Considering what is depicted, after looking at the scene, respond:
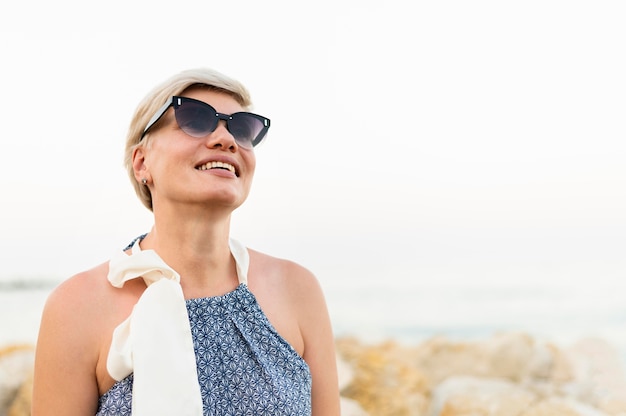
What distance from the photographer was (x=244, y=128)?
6.20 ft

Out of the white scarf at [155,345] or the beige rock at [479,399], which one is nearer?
the white scarf at [155,345]

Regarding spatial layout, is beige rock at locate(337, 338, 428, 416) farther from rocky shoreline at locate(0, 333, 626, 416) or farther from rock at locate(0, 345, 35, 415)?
rock at locate(0, 345, 35, 415)

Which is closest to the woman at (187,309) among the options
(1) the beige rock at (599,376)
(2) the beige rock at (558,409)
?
(2) the beige rock at (558,409)

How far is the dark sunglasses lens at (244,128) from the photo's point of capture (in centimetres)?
187

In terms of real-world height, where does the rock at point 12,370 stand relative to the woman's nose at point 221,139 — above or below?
below

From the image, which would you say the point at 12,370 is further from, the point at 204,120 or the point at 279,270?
the point at 204,120

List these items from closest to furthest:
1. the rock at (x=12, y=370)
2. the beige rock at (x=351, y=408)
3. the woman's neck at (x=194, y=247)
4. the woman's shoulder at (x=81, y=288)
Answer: the woman's shoulder at (x=81, y=288) → the woman's neck at (x=194, y=247) → the rock at (x=12, y=370) → the beige rock at (x=351, y=408)

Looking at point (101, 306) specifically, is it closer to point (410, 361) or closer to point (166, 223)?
point (166, 223)

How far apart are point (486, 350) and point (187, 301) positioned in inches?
127

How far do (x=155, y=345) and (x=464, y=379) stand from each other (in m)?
3.05

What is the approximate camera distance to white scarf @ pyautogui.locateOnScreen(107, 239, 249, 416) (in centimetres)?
163

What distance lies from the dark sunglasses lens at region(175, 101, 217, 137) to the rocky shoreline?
7.62 ft

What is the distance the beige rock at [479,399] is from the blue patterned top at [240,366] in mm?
2269

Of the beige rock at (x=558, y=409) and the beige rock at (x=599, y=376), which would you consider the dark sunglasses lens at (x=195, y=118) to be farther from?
the beige rock at (x=599, y=376)
